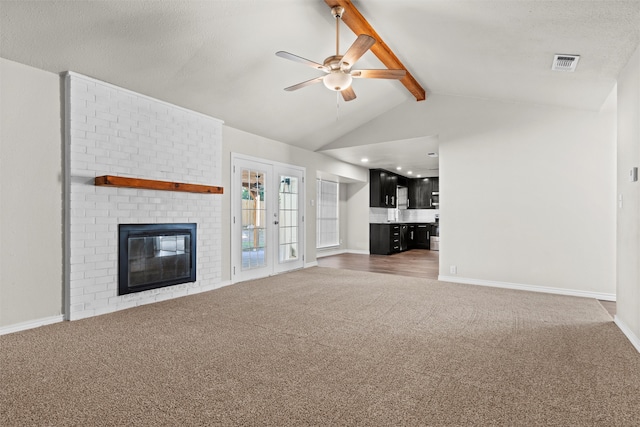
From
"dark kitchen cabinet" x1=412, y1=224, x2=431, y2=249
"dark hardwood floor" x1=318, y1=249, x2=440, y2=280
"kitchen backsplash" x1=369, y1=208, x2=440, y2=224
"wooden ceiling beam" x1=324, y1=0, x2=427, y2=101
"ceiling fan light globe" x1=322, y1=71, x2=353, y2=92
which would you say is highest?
"wooden ceiling beam" x1=324, y1=0, x2=427, y2=101

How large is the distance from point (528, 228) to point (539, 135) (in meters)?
1.35

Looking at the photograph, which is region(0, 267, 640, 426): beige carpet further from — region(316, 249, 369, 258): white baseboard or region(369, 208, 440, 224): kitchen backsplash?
region(369, 208, 440, 224): kitchen backsplash

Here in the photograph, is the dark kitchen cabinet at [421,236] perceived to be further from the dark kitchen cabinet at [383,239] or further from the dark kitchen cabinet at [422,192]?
the dark kitchen cabinet at [383,239]

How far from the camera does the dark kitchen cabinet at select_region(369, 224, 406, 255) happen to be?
9.16m

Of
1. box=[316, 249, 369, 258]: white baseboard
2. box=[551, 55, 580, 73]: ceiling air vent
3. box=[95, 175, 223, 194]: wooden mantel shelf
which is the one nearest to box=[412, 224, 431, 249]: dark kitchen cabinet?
box=[316, 249, 369, 258]: white baseboard

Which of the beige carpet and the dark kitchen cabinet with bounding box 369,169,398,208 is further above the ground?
the dark kitchen cabinet with bounding box 369,169,398,208

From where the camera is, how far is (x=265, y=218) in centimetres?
592

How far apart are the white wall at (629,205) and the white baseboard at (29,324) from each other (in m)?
5.19

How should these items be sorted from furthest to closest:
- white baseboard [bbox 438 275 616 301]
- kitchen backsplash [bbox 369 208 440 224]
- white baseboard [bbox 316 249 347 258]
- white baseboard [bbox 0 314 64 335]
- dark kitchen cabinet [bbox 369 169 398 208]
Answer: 1. kitchen backsplash [bbox 369 208 440 224]
2. dark kitchen cabinet [bbox 369 169 398 208]
3. white baseboard [bbox 316 249 347 258]
4. white baseboard [bbox 438 275 616 301]
5. white baseboard [bbox 0 314 64 335]

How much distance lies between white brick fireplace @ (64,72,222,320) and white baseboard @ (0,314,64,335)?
10 cm

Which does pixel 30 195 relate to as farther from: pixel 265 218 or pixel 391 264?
pixel 391 264

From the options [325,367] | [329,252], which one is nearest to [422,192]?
[329,252]

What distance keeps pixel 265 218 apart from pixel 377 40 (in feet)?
A: 10.9

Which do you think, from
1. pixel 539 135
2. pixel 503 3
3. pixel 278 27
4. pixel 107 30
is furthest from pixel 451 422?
pixel 539 135
